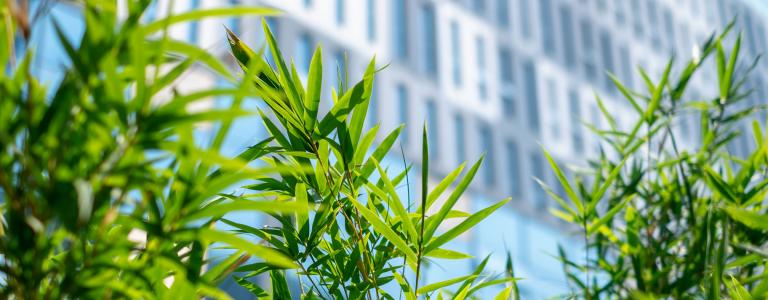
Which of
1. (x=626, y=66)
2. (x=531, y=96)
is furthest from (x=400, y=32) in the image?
(x=626, y=66)

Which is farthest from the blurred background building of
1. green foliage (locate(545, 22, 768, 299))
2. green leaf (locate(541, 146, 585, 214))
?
green leaf (locate(541, 146, 585, 214))

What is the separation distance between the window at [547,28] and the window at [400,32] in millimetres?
3461

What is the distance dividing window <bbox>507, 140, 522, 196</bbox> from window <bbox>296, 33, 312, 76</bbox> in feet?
14.4

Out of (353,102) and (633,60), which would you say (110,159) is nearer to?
(353,102)

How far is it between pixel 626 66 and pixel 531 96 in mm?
2991

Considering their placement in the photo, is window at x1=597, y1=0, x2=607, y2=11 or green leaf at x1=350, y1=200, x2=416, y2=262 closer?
green leaf at x1=350, y1=200, x2=416, y2=262

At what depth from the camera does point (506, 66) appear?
14.7 meters

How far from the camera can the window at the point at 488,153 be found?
44.7 feet

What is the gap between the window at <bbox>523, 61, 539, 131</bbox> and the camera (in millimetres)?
14586

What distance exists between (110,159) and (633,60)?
681 inches

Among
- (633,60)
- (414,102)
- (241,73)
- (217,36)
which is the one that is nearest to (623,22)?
(633,60)

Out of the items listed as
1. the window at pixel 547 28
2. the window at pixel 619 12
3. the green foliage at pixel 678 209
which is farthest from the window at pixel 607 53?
the green foliage at pixel 678 209

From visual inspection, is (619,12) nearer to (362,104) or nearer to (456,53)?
(456,53)

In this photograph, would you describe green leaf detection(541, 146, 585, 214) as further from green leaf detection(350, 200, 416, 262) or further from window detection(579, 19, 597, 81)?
window detection(579, 19, 597, 81)
